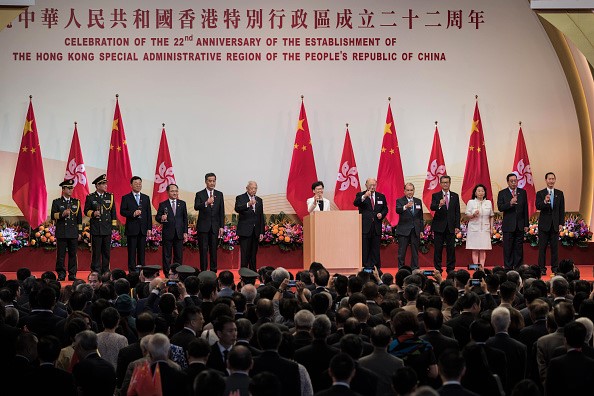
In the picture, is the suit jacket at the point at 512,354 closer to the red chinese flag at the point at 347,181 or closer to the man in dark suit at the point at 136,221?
the man in dark suit at the point at 136,221

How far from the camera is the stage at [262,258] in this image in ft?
44.0

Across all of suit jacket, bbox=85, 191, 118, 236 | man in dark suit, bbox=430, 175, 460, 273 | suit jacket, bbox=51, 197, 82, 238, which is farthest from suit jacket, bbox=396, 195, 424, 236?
suit jacket, bbox=51, 197, 82, 238

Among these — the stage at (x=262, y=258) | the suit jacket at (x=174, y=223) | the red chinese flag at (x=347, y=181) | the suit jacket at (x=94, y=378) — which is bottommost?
the suit jacket at (x=94, y=378)

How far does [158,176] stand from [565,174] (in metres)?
6.23

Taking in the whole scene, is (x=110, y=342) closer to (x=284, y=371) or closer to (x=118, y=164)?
(x=284, y=371)

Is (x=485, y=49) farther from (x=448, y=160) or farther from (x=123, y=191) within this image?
(x=123, y=191)

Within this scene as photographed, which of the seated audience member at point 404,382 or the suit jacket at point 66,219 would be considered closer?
the seated audience member at point 404,382

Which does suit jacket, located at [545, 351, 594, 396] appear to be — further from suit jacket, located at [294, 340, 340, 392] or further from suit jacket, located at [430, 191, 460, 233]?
suit jacket, located at [430, 191, 460, 233]

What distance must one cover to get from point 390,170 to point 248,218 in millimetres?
2661

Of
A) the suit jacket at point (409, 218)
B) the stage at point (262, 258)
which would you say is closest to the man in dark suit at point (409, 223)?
the suit jacket at point (409, 218)

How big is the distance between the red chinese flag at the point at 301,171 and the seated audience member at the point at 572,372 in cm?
911

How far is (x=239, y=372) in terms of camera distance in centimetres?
436

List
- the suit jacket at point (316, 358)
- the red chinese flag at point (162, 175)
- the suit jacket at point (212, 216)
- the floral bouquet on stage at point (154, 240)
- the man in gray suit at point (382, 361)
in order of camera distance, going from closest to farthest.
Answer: the man in gray suit at point (382, 361), the suit jacket at point (316, 358), the suit jacket at point (212, 216), the floral bouquet on stage at point (154, 240), the red chinese flag at point (162, 175)

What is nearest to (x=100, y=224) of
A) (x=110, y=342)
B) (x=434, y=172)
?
(x=434, y=172)
